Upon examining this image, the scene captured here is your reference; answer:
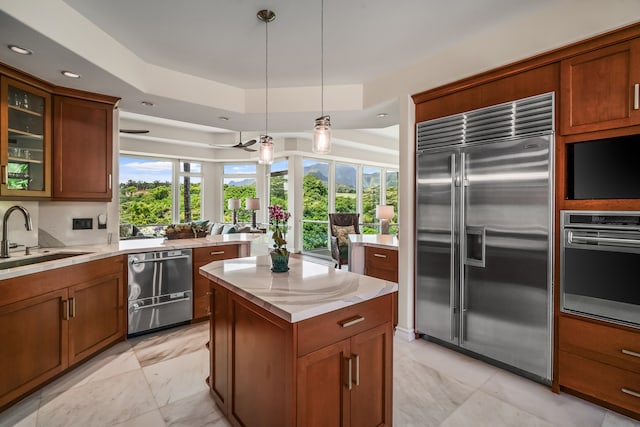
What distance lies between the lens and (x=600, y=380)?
78.1 inches

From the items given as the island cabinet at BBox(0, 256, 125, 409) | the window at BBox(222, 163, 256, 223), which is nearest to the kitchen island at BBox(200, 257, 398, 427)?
the island cabinet at BBox(0, 256, 125, 409)

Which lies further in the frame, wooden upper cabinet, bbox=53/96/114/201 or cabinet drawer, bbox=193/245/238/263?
cabinet drawer, bbox=193/245/238/263

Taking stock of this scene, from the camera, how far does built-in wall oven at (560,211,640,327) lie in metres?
1.88

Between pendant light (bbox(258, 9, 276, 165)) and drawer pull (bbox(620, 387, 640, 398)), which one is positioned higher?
pendant light (bbox(258, 9, 276, 165))

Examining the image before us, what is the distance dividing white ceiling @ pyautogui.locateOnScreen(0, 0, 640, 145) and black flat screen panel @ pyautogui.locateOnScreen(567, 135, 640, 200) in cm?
71

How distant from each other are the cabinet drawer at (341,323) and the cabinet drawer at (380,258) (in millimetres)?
1625

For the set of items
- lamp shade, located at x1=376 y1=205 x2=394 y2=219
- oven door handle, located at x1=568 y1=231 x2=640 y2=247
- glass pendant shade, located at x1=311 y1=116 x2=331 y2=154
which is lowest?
oven door handle, located at x1=568 y1=231 x2=640 y2=247

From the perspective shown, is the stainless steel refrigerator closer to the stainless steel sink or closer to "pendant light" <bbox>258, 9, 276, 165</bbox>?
"pendant light" <bbox>258, 9, 276, 165</bbox>

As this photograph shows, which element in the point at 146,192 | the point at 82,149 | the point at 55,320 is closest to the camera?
the point at 55,320

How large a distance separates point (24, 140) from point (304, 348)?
2.94m

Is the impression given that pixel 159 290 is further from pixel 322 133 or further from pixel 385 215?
pixel 385 215

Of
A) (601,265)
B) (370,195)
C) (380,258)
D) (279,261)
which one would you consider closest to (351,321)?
(279,261)

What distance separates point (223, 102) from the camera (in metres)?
3.46

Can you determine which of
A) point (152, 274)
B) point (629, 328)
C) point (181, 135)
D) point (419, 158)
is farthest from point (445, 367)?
point (181, 135)
